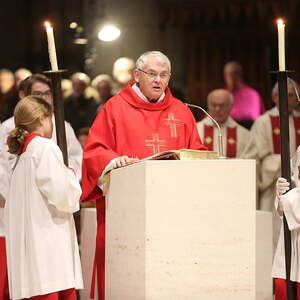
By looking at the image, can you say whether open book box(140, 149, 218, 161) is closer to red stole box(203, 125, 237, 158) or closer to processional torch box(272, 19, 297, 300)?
processional torch box(272, 19, 297, 300)

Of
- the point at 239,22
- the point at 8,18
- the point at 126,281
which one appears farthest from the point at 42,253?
the point at 8,18

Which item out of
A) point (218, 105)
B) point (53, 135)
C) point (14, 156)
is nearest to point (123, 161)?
point (14, 156)

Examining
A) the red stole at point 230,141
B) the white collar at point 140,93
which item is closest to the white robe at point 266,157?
the red stole at point 230,141

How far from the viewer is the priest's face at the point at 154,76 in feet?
24.6

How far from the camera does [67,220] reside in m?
7.00

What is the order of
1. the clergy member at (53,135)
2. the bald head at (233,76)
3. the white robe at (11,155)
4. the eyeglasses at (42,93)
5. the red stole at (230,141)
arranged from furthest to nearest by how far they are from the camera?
A: 1. the bald head at (233,76)
2. the red stole at (230,141)
3. the eyeglasses at (42,93)
4. the clergy member at (53,135)
5. the white robe at (11,155)

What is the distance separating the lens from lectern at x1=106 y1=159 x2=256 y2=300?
618 cm

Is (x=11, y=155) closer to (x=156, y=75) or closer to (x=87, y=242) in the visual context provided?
(x=87, y=242)

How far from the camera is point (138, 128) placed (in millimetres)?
7676

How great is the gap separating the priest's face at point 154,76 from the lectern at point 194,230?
1.34 metres

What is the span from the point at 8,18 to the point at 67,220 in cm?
1108

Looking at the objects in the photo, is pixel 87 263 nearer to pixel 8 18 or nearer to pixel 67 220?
pixel 67 220

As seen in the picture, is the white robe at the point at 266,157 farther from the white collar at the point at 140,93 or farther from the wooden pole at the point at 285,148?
the wooden pole at the point at 285,148

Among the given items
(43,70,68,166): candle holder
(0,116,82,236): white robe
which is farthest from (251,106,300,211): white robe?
(43,70,68,166): candle holder
